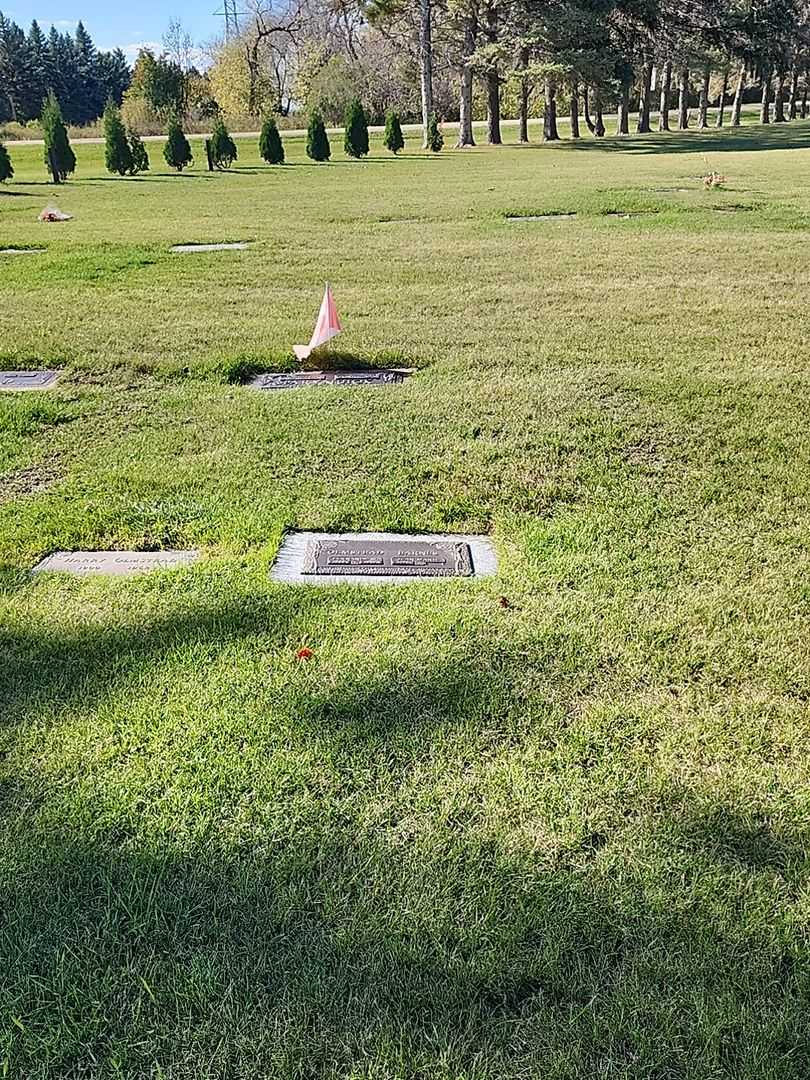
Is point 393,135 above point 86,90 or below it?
below

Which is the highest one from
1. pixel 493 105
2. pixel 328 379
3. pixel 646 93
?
pixel 646 93

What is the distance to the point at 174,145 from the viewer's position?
22.3 metres

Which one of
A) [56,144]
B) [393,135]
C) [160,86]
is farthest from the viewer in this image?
[160,86]

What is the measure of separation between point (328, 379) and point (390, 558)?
7.38 ft

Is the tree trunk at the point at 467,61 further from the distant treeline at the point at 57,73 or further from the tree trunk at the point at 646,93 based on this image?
the distant treeline at the point at 57,73

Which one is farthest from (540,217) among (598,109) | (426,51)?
(598,109)

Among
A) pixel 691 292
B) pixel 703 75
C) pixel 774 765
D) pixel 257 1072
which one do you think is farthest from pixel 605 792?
pixel 703 75

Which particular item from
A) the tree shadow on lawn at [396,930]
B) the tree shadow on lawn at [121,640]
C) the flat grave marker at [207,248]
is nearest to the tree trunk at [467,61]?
the flat grave marker at [207,248]

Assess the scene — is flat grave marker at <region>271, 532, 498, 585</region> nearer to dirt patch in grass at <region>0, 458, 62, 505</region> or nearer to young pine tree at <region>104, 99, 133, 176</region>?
dirt patch in grass at <region>0, 458, 62, 505</region>

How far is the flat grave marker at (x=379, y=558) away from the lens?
8.70ft

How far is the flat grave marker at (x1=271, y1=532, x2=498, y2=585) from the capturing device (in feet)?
8.70

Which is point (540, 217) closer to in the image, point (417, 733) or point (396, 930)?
point (417, 733)

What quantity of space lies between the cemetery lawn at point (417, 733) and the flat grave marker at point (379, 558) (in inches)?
3.5

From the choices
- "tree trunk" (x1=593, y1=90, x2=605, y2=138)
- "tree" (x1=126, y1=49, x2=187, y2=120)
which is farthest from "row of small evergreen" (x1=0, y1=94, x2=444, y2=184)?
"tree" (x1=126, y1=49, x2=187, y2=120)
